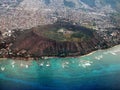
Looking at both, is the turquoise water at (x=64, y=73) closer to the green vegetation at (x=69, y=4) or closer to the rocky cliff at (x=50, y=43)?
the rocky cliff at (x=50, y=43)

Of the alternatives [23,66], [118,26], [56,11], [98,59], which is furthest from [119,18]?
[23,66]

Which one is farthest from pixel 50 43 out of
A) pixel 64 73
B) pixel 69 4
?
pixel 69 4

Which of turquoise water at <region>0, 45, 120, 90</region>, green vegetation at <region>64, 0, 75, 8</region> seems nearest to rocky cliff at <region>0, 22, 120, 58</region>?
turquoise water at <region>0, 45, 120, 90</region>

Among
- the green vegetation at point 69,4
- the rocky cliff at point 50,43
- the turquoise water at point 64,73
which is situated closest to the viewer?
the turquoise water at point 64,73

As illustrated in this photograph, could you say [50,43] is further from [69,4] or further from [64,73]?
[69,4]

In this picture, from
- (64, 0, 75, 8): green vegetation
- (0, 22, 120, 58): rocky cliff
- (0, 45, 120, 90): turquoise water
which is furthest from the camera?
(64, 0, 75, 8): green vegetation

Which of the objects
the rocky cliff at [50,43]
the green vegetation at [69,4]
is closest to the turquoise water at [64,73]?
the rocky cliff at [50,43]

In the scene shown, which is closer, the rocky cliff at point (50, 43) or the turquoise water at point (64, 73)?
the turquoise water at point (64, 73)

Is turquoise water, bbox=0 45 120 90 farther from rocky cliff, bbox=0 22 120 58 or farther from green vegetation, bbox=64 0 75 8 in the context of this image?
green vegetation, bbox=64 0 75 8
